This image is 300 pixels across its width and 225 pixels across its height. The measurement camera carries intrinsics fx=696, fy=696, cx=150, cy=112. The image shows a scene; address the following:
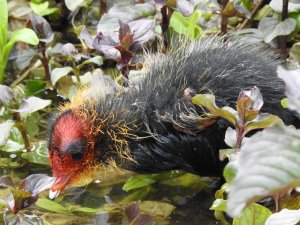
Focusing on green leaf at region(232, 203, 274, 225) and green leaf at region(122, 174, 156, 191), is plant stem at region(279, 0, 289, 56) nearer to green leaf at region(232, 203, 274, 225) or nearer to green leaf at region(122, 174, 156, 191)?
green leaf at region(122, 174, 156, 191)

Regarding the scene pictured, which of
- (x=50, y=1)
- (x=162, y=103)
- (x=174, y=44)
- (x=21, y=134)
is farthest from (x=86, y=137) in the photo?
(x=50, y=1)

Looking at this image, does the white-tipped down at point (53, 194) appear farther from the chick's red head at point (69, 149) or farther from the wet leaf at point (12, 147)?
the wet leaf at point (12, 147)

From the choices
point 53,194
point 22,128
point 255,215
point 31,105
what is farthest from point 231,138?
point 22,128

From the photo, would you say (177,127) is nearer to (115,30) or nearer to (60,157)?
(60,157)

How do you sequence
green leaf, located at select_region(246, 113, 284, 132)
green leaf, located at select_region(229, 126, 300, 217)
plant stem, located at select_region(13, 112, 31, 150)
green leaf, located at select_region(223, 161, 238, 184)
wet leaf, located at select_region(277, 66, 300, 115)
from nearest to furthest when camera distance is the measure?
green leaf, located at select_region(229, 126, 300, 217), wet leaf, located at select_region(277, 66, 300, 115), green leaf, located at select_region(223, 161, 238, 184), green leaf, located at select_region(246, 113, 284, 132), plant stem, located at select_region(13, 112, 31, 150)

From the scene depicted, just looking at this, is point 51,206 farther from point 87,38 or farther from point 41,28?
point 41,28

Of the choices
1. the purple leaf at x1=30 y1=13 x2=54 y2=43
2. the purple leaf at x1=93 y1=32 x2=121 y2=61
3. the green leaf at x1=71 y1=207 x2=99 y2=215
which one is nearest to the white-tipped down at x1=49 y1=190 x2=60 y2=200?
the green leaf at x1=71 y1=207 x2=99 y2=215
